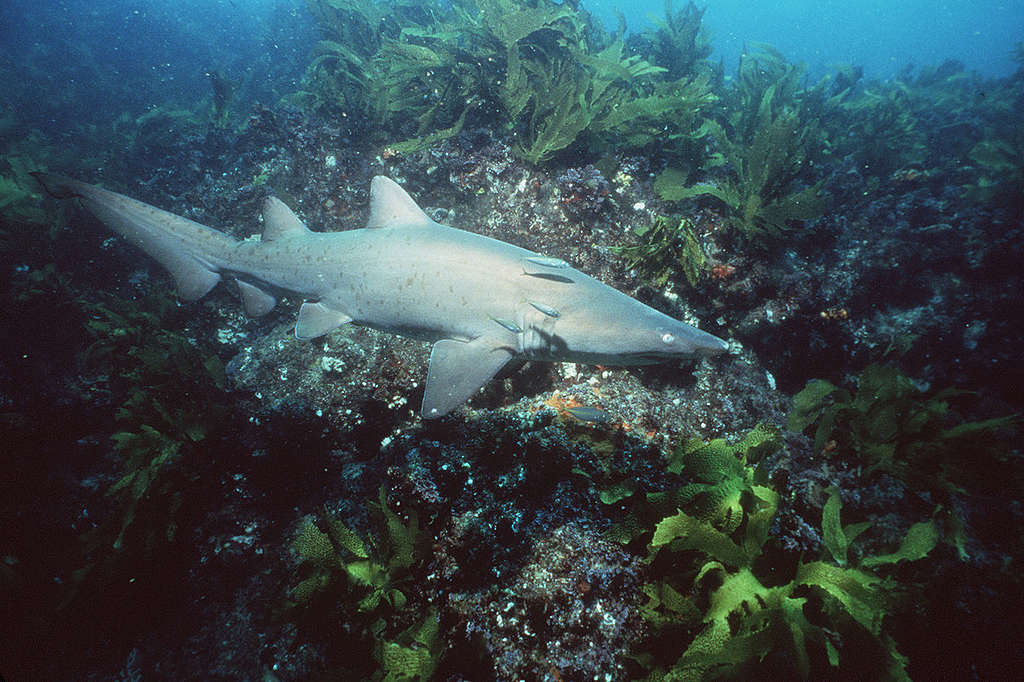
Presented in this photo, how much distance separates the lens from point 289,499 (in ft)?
13.7

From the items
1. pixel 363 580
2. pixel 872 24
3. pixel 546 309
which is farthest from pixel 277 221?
pixel 872 24

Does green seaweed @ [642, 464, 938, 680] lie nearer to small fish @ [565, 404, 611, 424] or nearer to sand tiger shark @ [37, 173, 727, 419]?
small fish @ [565, 404, 611, 424]

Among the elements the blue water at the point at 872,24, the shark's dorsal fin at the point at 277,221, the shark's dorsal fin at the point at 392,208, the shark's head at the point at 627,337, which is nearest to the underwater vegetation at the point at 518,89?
the shark's dorsal fin at the point at 392,208

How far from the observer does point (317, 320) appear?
3.87 meters

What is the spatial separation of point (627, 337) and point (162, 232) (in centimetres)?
510

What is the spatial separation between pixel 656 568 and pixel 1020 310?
17.3 ft

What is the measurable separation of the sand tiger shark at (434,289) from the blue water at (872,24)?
5778 inches

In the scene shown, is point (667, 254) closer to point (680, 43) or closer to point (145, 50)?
point (680, 43)

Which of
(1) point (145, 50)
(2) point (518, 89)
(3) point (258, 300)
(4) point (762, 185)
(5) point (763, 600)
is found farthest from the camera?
(1) point (145, 50)

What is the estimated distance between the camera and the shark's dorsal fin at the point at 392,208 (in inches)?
148

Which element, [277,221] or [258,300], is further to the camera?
[258,300]

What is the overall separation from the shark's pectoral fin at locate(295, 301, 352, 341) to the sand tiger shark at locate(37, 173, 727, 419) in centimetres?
1

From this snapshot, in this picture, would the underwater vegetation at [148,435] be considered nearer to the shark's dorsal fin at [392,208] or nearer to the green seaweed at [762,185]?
the shark's dorsal fin at [392,208]

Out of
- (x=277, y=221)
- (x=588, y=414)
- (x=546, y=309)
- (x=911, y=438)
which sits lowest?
(x=588, y=414)
